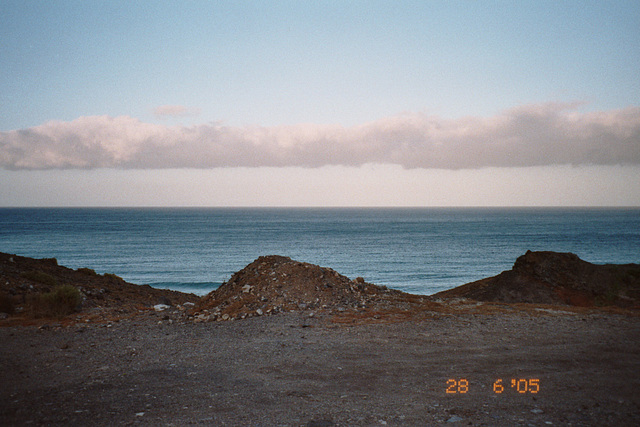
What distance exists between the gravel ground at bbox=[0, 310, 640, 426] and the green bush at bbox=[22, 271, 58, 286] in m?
6.76

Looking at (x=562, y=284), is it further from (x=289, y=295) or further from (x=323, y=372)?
(x=323, y=372)

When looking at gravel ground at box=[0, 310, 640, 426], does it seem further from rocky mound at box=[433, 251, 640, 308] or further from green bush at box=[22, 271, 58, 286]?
green bush at box=[22, 271, 58, 286]

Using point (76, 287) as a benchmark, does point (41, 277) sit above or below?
above

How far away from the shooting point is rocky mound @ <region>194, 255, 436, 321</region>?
15.8 metres

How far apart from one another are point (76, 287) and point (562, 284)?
74.6 ft

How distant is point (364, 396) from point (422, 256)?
6098 cm

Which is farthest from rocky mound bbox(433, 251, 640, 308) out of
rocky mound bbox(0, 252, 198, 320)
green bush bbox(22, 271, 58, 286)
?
green bush bbox(22, 271, 58, 286)

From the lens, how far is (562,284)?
2150 cm

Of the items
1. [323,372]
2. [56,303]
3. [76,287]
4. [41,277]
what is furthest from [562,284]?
[41,277]

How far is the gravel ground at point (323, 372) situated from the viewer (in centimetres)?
718
